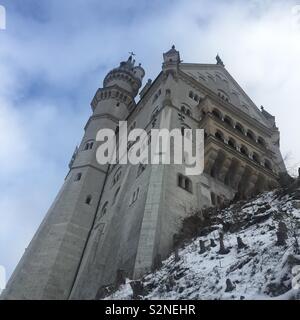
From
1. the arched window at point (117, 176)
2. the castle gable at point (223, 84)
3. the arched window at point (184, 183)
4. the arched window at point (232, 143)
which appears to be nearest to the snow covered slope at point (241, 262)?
the arched window at point (184, 183)

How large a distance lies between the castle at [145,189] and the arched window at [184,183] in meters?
0.07

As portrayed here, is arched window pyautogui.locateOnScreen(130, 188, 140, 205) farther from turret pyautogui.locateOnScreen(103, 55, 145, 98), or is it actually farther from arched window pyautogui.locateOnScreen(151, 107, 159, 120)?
turret pyautogui.locateOnScreen(103, 55, 145, 98)

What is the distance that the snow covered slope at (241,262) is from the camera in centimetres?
1360

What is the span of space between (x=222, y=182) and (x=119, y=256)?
37.0 feet

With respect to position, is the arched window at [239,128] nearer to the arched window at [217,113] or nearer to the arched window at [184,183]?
the arched window at [217,113]

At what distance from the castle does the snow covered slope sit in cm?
262

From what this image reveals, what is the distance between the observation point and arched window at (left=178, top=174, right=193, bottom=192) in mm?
28500

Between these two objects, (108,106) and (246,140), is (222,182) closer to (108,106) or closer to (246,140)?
(246,140)

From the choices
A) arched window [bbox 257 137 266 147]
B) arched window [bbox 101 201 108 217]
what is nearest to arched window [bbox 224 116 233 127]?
arched window [bbox 257 137 266 147]

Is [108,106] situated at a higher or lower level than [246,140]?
higher

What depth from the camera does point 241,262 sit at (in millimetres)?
16281

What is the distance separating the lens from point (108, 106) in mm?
49656
